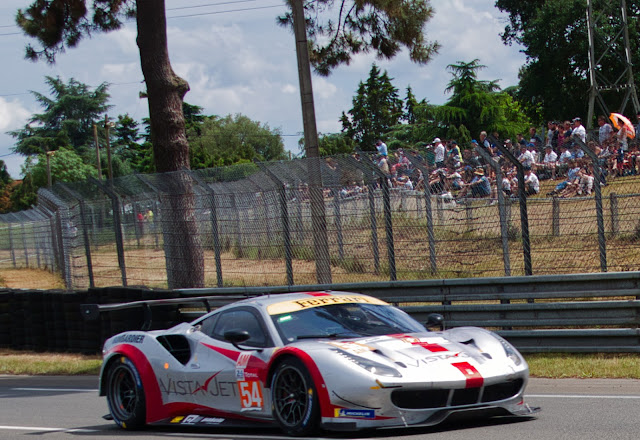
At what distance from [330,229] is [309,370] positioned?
667 centimetres

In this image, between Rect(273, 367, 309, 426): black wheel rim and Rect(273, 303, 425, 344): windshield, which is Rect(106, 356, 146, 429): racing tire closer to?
Rect(273, 303, 425, 344): windshield

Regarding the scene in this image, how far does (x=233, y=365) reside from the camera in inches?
293

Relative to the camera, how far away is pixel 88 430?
8.40 meters

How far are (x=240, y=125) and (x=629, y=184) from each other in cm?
10786

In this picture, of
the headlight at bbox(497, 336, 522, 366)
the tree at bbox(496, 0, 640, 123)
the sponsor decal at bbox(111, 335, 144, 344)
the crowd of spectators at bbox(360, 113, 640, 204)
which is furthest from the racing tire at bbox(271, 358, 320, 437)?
the tree at bbox(496, 0, 640, 123)

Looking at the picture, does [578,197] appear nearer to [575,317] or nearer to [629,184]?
[629,184]

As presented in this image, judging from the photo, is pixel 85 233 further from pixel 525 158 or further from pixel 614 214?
pixel 614 214

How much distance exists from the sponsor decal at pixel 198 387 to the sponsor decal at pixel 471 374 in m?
1.93

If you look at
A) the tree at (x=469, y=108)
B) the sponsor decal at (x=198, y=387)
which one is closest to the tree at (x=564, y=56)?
the tree at (x=469, y=108)

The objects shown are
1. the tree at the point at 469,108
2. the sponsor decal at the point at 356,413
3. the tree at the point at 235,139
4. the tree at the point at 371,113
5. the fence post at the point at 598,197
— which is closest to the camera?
the sponsor decal at the point at 356,413

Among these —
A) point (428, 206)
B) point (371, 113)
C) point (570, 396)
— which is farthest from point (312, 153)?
point (371, 113)

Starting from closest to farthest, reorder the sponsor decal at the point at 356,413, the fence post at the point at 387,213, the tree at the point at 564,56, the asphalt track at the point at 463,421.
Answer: the sponsor decal at the point at 356,413 < the asphalt track at the point at 463,421 < the fence post at the point at 387,213 < the tree at the point at 564,56

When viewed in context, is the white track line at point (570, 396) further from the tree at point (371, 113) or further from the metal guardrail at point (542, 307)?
the tree at point (371, 113)

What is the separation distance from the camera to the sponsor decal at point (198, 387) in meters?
7.46
